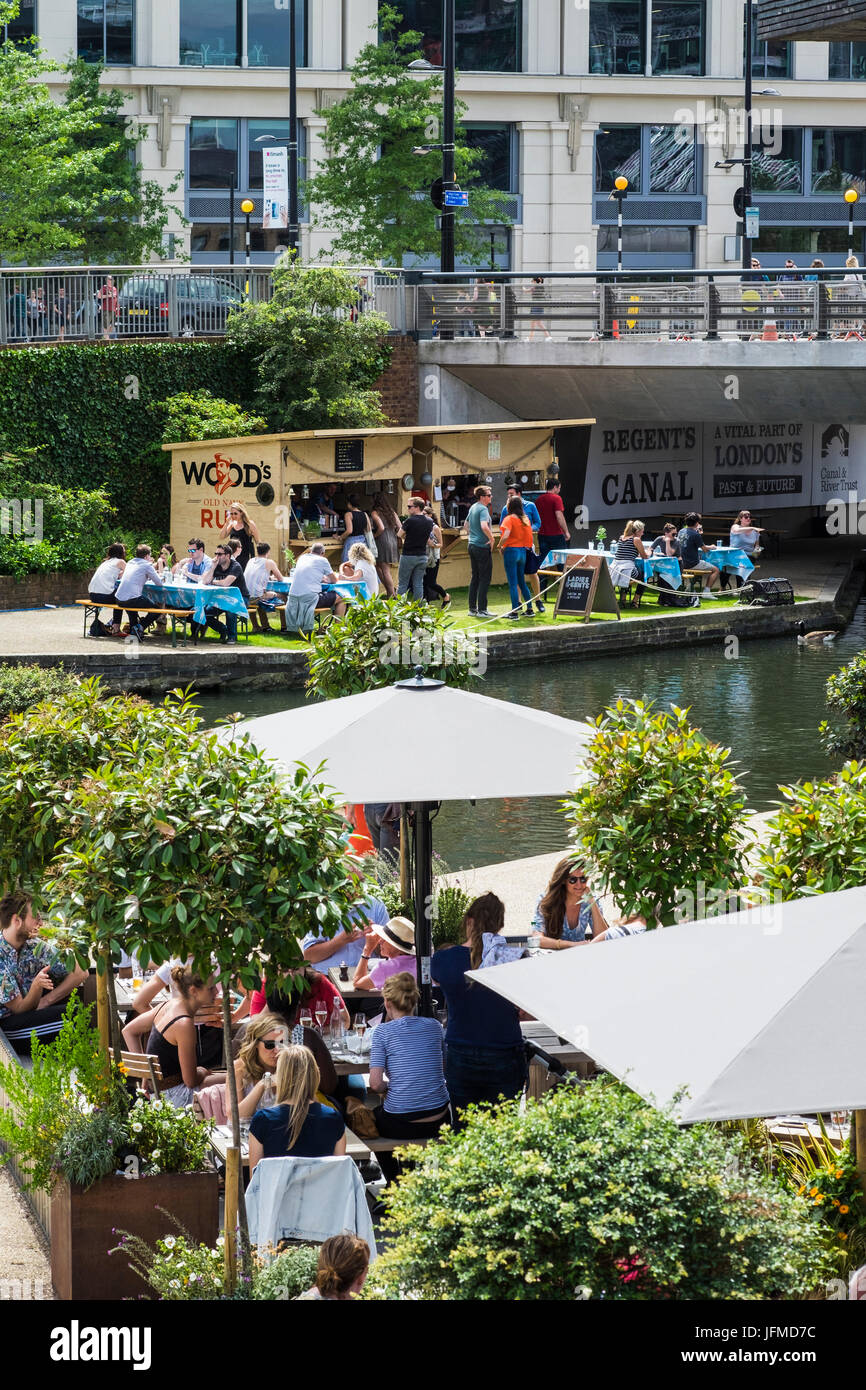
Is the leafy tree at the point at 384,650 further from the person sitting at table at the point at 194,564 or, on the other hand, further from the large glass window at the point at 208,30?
the large glass window at the point at 208,30

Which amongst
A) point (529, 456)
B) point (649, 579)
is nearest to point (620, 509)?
point (529, 456)

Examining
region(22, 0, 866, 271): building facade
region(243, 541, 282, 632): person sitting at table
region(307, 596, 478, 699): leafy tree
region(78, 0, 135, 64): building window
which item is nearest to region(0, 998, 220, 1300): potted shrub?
region(307, 596, 478, 699): leafy tree

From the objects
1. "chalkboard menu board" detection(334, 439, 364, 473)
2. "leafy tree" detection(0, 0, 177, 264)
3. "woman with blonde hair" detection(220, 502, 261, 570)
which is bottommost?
"woman with blonde hair" detection(220, 502, 261, 570)

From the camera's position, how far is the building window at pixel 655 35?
54.1 meters

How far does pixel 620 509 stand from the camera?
3394 centimetres

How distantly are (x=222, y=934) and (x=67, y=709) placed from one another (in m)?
2.48

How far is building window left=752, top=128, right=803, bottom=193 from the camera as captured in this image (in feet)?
185

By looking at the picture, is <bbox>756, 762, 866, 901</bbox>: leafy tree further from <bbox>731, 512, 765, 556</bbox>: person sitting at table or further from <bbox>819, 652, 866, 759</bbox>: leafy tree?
<bbox>731, 512, 765, 556</bbox>: person sitting at table

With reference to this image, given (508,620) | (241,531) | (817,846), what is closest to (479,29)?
(508,620)

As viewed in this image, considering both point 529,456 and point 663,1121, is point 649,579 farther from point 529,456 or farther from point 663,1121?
point 663,1121

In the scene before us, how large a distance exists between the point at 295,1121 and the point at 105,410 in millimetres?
23025

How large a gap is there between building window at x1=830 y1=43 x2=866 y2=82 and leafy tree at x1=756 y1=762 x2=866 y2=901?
53.6 metres

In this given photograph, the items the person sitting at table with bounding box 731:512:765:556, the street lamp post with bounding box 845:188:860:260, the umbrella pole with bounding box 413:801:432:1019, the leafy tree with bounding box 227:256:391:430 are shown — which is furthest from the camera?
the street lamp post with bounding box 845:188:860:260

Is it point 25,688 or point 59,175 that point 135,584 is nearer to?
point 25,688
